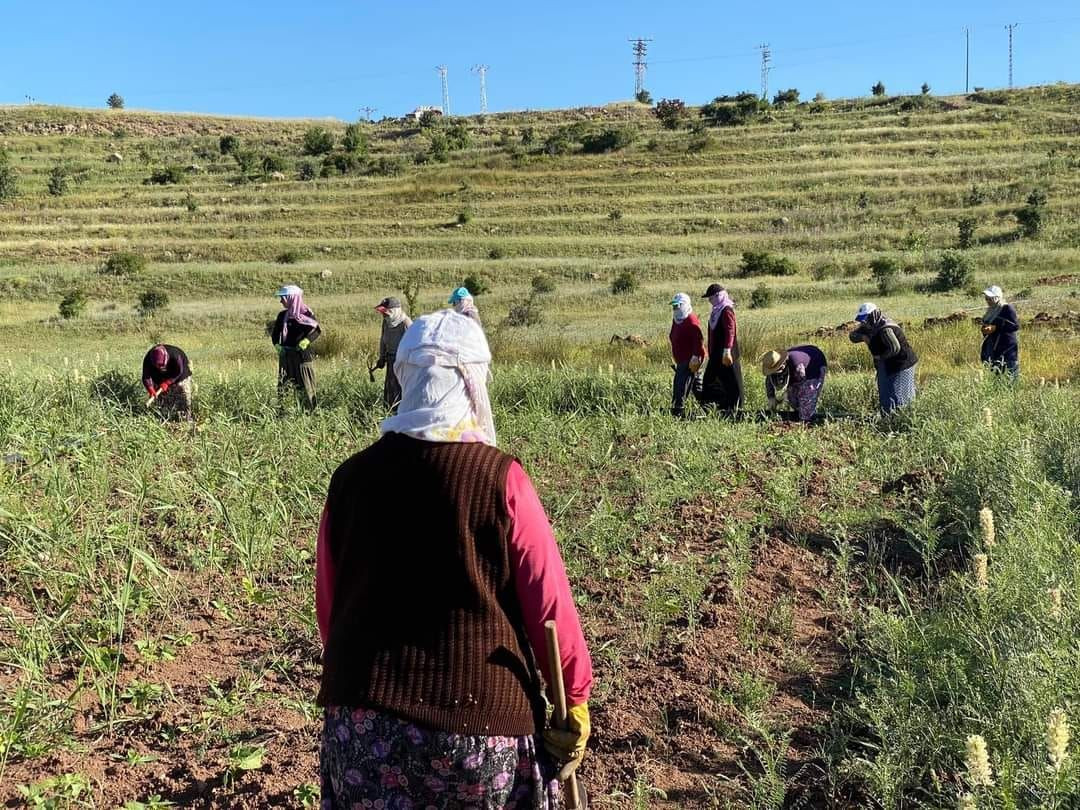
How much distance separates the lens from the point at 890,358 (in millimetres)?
7719

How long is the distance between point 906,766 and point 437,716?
4.99 feet

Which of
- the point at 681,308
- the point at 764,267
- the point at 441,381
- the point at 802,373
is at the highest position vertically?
the point at 764,267

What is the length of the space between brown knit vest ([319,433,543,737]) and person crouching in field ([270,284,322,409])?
7.06 m

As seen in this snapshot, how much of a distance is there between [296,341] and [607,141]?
168 ft

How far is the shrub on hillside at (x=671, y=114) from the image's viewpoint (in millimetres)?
64312

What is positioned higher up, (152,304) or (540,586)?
(152,304)

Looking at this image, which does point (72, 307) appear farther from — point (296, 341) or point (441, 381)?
point (441, 381)

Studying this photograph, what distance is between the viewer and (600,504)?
16.1 ft

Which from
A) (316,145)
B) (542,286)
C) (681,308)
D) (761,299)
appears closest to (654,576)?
(681,308)

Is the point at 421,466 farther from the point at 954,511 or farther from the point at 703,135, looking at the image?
the point at 703,135

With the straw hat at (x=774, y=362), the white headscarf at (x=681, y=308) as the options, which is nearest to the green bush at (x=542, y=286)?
the white headscarf at (x=681, y=308)

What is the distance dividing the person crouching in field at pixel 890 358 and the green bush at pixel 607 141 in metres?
51.2

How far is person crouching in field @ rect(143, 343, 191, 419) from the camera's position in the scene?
7652mm

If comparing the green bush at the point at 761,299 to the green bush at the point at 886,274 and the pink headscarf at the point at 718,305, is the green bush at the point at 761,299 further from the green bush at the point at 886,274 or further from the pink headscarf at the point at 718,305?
the pink headscarf at the point at 718,305
